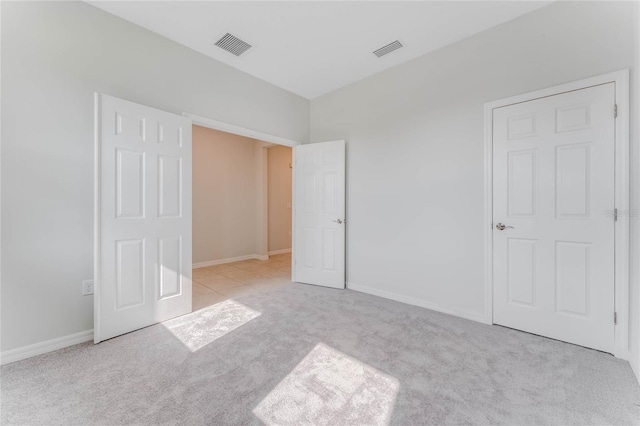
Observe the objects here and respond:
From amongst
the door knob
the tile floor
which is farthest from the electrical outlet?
the door knob

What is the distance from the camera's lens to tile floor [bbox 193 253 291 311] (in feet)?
10.9

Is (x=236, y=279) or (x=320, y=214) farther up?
(x=320, y=214)

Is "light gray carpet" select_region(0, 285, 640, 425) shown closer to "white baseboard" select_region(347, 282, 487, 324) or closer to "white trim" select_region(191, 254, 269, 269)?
"white baseboard" select_region(347, 282, 487, 324)

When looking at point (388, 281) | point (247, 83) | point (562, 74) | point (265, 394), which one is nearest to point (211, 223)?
point (247, 83)

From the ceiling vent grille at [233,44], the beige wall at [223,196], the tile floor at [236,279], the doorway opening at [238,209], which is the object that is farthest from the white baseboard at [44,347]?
the ceiling vent grille at [233,44]

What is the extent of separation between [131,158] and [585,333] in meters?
4.15

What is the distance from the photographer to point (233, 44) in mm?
2779

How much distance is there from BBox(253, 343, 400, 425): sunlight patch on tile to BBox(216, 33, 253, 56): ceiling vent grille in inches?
124

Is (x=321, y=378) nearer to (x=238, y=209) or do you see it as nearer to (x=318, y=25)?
(x=318, y=25)

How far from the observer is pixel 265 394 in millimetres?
1562

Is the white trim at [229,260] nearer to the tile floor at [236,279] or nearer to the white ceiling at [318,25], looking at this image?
the tile floor at [236,279]

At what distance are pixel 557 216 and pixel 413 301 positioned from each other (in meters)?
1.63

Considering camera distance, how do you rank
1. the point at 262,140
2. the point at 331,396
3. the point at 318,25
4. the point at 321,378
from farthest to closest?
the point at 262,140, the point at 318,25, the point at 321,378, the point at 331,396

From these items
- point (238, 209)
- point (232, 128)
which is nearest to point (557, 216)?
point (232, 128)
